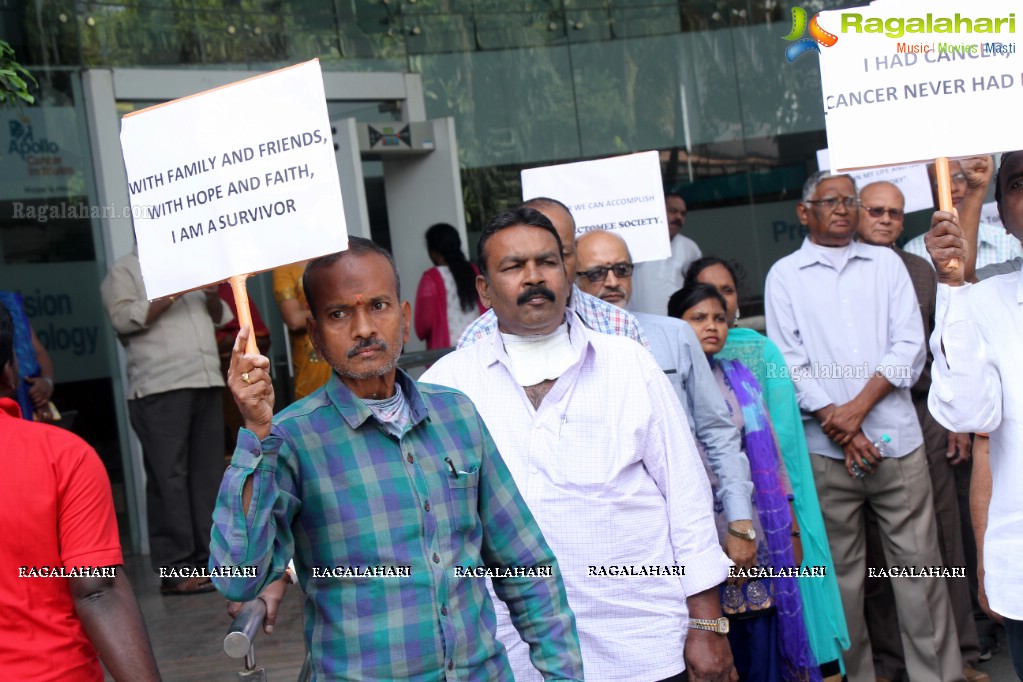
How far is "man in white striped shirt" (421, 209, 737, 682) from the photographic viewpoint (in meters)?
3.48

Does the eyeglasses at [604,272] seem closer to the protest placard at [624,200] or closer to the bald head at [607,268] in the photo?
the bald head at [607,268]

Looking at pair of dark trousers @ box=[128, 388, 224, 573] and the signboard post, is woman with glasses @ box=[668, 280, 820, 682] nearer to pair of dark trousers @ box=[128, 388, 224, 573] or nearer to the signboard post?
the signboard post

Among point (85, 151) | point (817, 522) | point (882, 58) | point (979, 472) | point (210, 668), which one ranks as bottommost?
point (210, 668)

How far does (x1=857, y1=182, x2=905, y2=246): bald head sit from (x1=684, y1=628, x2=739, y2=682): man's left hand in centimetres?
362

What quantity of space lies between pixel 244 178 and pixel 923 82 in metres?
1.87

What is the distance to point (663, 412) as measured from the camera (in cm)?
360

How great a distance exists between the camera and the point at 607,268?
5059 mm

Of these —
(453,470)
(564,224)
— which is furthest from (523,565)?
(564,224)

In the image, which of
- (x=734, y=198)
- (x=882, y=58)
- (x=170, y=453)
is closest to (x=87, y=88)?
(x=170, y=453)

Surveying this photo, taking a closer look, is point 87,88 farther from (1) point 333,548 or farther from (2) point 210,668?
(1) point 333,548

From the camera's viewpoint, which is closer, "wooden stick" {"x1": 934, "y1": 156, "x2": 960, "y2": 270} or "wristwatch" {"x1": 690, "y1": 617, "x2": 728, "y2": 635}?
"wooden stick" {"x1": 934, "y1": 156, "x2": 960, "y2": 270}

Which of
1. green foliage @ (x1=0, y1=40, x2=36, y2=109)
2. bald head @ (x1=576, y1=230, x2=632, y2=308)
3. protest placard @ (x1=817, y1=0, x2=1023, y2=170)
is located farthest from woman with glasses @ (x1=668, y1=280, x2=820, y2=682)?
green foliage @ (x1=0, y1=40, x2=36, y2=109)

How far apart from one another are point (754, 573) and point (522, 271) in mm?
1617

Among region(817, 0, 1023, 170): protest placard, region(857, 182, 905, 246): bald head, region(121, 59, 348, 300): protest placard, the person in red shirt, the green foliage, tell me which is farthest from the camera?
region(857, 182, 905, 246): bald head
